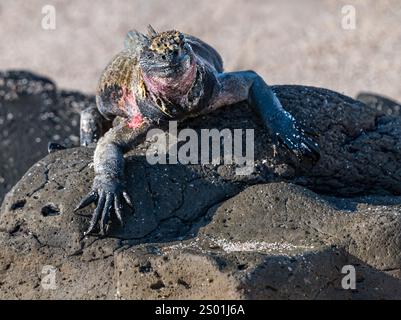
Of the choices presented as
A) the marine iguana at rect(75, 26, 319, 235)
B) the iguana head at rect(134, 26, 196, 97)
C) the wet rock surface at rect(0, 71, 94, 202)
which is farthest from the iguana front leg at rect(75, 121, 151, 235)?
the wet rock surface at rect(0, 71, 94, 202)

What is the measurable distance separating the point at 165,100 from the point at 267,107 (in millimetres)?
614

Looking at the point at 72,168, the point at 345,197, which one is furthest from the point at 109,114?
the point at 345,197

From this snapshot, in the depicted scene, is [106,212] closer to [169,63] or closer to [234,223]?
[234,223]

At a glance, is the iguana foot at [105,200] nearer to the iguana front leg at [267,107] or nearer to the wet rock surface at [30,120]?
the iguana front leg at [267,107]

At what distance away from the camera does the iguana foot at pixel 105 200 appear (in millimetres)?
5406

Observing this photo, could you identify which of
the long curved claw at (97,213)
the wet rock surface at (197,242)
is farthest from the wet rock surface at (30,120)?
the long curved claw at (97,213)

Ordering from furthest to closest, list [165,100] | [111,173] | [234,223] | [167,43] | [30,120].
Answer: [30,120] < [165,100] < [111,173] < [167,43] < [234,223]

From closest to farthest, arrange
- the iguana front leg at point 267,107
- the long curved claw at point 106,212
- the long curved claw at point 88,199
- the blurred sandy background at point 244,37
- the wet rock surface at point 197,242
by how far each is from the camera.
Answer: the wet rock surface at point 197,242
the long curved claw at point 106,212
the long curved claw at point 88,199
the iguana front leg at point 267,107
the blurred sandy background at point 244,37

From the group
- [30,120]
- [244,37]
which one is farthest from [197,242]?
[244,37]

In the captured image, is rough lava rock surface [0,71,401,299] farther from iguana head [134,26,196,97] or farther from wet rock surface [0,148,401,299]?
iguana head [134,26,196,97]

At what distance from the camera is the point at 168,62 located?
5.43 meters

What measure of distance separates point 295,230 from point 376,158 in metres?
1.19

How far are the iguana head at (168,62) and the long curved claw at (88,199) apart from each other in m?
0.73
